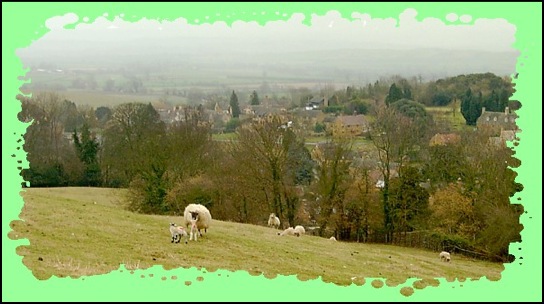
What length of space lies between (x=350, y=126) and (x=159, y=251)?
143ft

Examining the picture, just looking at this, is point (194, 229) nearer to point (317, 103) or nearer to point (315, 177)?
point (315, 177)

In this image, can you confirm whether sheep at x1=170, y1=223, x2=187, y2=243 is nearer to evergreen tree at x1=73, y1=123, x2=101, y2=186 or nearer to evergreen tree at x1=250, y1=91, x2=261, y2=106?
evergreen tree at x1=250, y1=91, x2=261, y2=106

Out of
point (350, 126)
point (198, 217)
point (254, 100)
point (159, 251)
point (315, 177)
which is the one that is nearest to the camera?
point (159, 251)

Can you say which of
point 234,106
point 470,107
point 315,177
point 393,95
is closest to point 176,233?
point 315,177

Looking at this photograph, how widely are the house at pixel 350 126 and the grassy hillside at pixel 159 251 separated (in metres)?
25.9

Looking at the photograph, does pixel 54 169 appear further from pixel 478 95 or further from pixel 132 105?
pixel 478 95

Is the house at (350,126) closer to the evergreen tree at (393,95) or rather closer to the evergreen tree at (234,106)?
the evergreen tree at (393,95)

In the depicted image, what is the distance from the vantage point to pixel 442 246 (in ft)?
113

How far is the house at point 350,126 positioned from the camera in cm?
4866

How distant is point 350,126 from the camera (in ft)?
183

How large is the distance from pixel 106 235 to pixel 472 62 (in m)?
12.7

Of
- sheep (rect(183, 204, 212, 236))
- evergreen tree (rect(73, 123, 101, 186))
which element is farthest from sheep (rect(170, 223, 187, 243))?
evergreen tree (rect(73, 123, 101, 186))

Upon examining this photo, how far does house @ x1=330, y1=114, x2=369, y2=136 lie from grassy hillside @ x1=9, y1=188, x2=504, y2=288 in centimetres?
2588

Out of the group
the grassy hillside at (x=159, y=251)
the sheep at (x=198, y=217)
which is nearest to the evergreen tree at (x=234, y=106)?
the grassy hillside at (x=159, y=251)
